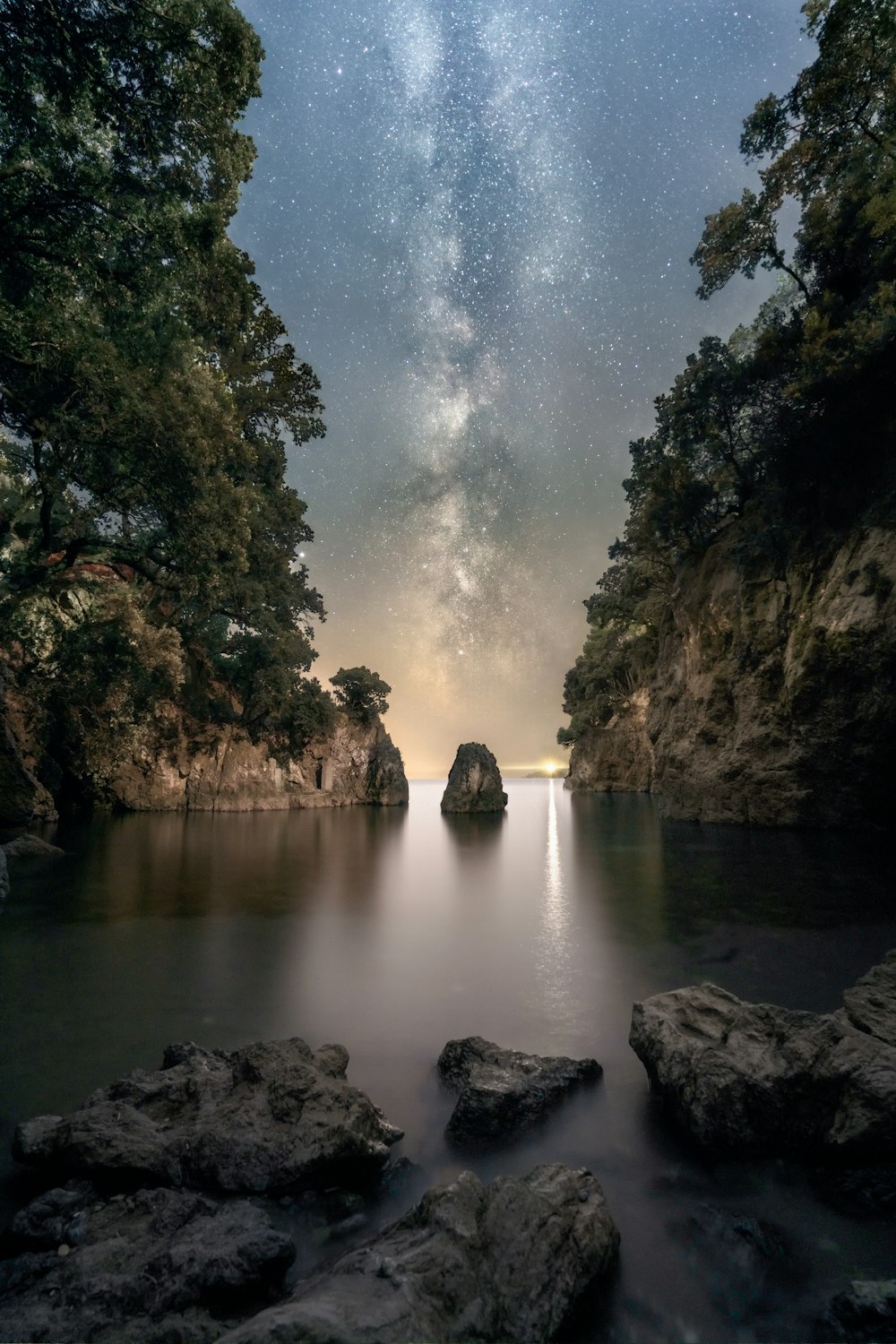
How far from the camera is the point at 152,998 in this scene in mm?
6207

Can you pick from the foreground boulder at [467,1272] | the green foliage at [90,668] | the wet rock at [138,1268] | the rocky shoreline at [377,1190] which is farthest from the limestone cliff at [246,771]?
the foreground boulder at [467,1272]

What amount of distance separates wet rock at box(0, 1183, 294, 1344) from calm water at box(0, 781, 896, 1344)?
0.76m

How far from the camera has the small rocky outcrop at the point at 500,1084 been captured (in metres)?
3.85

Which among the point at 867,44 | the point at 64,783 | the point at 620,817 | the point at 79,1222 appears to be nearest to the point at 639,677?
the point at 620,817

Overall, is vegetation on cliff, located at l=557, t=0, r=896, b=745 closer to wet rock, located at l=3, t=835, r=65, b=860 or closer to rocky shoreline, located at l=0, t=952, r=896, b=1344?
rocky shoreline, located at l=0, t=952, r=896, b=1344

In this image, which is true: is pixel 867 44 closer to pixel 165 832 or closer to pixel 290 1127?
pixel 290 1127

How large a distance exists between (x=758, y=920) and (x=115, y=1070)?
9490 millimetres

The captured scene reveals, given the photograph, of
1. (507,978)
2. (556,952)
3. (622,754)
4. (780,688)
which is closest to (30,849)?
(507,978)

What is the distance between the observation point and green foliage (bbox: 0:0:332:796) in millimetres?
8438

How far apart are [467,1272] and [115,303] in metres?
14.4

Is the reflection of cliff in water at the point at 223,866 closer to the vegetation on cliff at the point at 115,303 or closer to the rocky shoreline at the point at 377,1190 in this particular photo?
the vegetation on cliff at the point at 115,303

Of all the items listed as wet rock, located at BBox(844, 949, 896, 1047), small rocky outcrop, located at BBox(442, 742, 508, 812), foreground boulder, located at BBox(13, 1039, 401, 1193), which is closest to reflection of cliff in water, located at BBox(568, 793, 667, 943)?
wet rock, located at BBox(844, 949, 896, 1047)

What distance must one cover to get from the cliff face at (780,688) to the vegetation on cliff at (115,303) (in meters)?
16.7

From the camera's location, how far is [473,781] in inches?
1351
